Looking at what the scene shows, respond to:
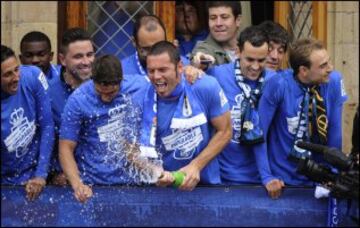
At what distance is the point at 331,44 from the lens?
9.52m

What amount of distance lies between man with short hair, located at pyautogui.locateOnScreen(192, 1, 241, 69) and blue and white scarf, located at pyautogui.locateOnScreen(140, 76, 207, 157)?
38.6 inches

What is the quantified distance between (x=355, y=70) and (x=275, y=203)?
3.82 meters

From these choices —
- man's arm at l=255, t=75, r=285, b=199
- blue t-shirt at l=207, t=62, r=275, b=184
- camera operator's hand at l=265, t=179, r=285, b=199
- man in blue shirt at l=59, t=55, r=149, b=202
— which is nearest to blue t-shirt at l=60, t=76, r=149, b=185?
man in blue shirt at l=59, t=55, r=149, b=202

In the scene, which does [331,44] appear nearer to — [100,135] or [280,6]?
[280,6]

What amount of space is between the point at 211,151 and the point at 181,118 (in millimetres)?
268

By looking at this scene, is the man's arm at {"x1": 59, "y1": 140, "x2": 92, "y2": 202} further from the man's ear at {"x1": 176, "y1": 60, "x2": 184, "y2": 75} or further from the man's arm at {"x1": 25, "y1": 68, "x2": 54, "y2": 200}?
the man's ear at {"x1": 176, "y1": 60, "x2": 184, "y2": 75}

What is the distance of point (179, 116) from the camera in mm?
6191

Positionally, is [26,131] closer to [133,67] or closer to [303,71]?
[133,67]

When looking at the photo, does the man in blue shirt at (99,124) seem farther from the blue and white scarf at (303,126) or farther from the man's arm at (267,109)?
the blue and white scarf at (303,126)

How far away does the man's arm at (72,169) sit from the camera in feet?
19.5

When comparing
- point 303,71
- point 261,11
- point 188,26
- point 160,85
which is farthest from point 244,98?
point 261,11

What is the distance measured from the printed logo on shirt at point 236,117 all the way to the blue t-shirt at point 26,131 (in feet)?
3.78

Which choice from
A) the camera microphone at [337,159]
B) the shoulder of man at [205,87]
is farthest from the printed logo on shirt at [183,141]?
the camera microphone at [337,159]

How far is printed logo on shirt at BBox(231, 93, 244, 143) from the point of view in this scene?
6535 mm
